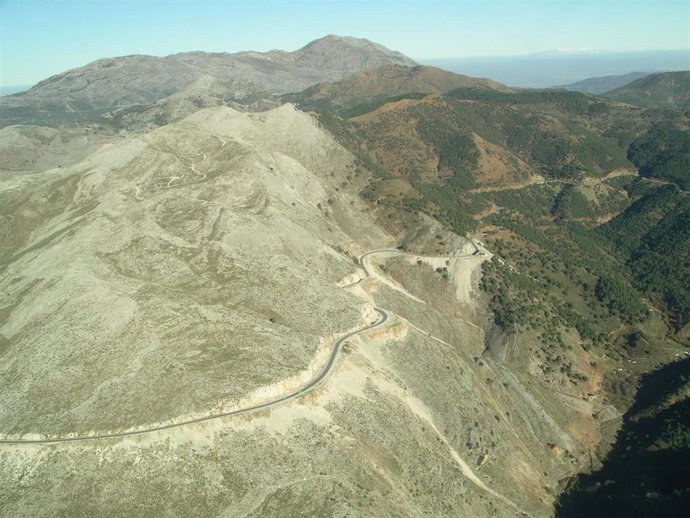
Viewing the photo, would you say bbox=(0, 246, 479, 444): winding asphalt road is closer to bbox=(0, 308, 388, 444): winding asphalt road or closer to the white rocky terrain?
bbox=(0, 308, 388, 444): winding asphalt road

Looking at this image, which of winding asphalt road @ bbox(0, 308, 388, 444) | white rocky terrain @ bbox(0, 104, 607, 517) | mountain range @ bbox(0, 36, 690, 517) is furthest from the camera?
mountain range @ bbox(0, 36, 690, 517)

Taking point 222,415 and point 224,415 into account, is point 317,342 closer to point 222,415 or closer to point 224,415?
point 224,415

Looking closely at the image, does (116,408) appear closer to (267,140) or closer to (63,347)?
(63,347)

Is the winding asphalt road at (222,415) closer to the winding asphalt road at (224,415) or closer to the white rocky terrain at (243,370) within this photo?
the winding asphalt road at (224,415)

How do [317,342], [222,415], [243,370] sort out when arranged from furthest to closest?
1. [317,342]
2. [243,370]
3. [222,415]

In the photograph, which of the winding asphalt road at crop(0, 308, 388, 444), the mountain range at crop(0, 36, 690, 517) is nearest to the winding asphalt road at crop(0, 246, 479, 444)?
the winding asphalt road at crop(0, 308, 388, 444)

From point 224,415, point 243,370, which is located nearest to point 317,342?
point 243,370

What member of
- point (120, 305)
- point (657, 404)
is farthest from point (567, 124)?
point (120, 305)

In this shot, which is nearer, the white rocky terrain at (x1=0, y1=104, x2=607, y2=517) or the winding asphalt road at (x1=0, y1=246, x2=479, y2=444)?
the white rocky terrain at (x1=0, y1=104, x2=607, y2=517)
